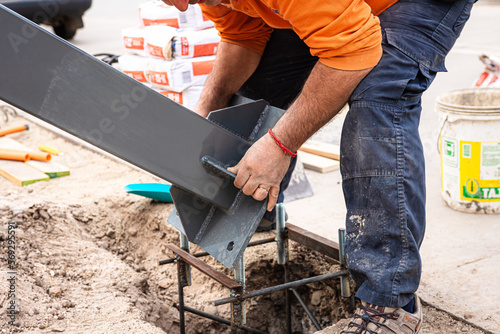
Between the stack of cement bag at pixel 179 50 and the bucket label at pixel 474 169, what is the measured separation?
178 cm

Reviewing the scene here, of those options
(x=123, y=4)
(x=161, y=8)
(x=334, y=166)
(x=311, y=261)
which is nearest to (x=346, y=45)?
(x=311, y=261)

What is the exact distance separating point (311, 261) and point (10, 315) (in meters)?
1.30

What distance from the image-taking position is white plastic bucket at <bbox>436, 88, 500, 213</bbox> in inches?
111

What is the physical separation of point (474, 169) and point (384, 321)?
1479 mm

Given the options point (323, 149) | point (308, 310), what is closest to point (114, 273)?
point (308, 310)

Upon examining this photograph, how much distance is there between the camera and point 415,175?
68.2 inches

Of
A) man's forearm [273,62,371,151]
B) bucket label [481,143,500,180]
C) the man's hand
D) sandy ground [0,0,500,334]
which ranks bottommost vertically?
sandy ground [0,0,500,334]

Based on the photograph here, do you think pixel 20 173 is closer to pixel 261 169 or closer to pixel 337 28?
pixel 261 169

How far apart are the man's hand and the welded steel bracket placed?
6 centimetres

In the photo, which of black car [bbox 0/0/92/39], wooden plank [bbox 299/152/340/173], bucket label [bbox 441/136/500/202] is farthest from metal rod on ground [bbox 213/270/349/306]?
black car [bbox 0/0/92/39]

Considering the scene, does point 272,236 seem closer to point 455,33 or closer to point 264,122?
point 264,122

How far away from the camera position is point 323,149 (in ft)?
13.1

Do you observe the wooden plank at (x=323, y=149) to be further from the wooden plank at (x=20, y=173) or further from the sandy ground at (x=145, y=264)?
the wooden plank at (x=20, y=173)

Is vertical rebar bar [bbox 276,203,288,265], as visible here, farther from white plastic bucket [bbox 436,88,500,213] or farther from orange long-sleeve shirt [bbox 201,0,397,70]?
white plastic bucket [bbox 436,88,500,213]
